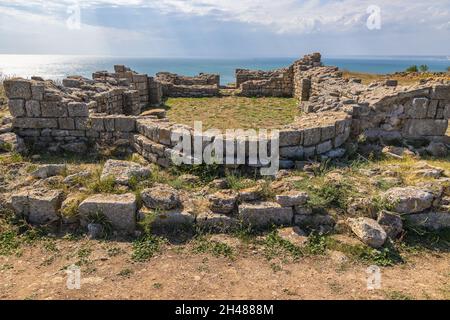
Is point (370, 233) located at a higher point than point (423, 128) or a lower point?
lower

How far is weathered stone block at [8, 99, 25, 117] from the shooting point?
8.78 meters

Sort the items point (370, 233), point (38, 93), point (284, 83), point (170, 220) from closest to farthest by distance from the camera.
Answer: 1. point (370, 233)
2. point (170, 220)
3. point (38, 93)
4. point (284, 83)

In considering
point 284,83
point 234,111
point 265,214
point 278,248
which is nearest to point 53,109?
point 265,214

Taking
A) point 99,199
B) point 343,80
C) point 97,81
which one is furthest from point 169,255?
point 343,80

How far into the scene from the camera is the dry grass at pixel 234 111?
41.7 feet

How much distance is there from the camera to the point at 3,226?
5898 mm

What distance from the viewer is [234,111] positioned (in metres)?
15.1

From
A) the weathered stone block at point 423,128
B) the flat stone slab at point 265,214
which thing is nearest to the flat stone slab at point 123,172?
the flat stone slab at point 265,214

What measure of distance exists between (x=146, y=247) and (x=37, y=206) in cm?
213

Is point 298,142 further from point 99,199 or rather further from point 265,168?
point 99,199

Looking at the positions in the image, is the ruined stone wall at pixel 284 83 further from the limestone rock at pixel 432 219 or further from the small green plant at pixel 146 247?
the small green plant at pixel 146 247

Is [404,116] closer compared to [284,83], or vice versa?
[404,116]

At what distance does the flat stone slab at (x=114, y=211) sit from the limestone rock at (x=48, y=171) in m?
1.61

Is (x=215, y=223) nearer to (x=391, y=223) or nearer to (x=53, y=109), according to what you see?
(x=391, y=223)
